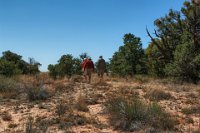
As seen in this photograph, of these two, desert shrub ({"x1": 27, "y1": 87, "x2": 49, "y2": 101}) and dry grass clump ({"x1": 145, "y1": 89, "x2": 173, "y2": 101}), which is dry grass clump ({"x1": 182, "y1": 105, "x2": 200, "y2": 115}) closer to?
dry grass clump ({"x1": 145, "y1": 89, "x2": 173, "y2": 101})

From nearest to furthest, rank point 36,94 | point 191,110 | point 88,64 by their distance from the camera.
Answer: point 191,110 → point 36,94 → point 88,64

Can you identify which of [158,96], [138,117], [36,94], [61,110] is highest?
[36,94]

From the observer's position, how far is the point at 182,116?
477 inches

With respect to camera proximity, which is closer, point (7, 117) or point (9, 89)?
point (7, 117)

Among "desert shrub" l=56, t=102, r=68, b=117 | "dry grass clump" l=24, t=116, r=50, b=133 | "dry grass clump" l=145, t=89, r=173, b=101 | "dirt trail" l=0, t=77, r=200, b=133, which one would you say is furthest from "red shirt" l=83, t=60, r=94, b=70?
"dry grass clump" l=24, t=116, r=50, b=133

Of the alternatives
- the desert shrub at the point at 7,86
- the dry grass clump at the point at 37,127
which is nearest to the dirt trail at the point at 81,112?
the dry grass clump at the point at 37,127

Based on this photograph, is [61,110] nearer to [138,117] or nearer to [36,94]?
[138,117]

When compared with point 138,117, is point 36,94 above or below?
above

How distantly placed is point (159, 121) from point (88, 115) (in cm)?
278

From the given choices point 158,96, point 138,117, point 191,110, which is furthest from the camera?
point 158,96

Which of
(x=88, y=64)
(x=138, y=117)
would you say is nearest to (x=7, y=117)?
(x=138, y=117)

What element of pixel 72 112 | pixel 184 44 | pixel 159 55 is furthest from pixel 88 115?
pixel 159 55

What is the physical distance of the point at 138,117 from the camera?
427 inches

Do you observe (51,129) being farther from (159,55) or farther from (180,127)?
(159,55)
